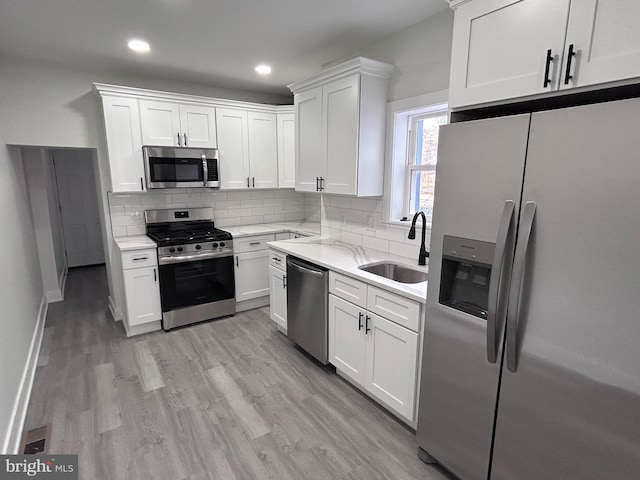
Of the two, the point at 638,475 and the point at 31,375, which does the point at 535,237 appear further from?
the point at 31,375

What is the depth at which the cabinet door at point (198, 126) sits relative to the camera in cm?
364

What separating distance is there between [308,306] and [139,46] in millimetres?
2617

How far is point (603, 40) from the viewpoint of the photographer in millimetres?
1166

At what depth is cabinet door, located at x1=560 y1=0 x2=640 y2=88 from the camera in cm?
110

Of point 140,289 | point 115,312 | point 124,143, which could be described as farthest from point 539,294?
point 115,312

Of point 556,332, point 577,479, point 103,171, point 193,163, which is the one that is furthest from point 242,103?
point 577,479

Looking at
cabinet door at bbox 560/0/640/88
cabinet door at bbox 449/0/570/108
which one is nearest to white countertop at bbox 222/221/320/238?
cabinet door at bbox 449/0/570/108

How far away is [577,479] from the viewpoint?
1.27 metres

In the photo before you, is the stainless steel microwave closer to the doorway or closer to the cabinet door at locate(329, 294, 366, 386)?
the cabinet door at locate(329, 294, 366, 386)

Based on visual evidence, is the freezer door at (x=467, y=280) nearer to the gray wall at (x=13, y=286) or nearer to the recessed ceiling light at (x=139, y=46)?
the gray wall at (x=13, y=286)

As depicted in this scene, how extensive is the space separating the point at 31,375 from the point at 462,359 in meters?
3.22

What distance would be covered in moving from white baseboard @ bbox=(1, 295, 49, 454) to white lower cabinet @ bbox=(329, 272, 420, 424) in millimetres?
2024

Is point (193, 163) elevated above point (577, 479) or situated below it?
above

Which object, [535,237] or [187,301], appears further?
[187,301]
